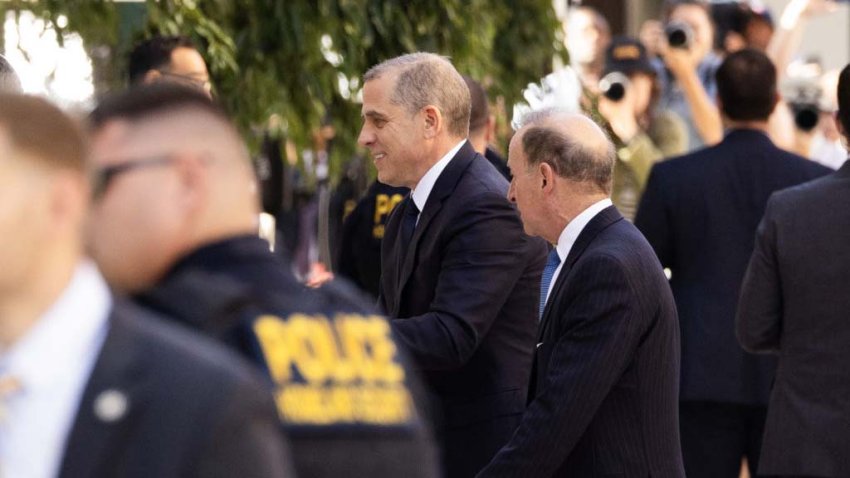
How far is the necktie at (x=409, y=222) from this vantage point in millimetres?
5910

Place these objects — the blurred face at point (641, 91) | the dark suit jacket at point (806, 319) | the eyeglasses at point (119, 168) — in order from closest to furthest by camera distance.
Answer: the eyeglasses at point (119, 168) → the dark suit jacket at point (806, 319) → the blurred face at point (641, 91)

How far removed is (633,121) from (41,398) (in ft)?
25.4

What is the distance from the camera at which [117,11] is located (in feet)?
25.8

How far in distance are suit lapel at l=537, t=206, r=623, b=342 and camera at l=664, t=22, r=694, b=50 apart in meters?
4.75

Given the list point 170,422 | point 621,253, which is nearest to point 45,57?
point 621,253

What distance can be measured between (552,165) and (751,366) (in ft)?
7.60

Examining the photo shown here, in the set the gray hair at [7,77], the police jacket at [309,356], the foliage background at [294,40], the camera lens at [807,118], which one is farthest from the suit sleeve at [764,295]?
the camera lens at [807,118]

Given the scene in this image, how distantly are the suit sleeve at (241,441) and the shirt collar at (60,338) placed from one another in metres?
0.19

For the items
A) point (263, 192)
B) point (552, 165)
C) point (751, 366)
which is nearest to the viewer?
point (552, 165)

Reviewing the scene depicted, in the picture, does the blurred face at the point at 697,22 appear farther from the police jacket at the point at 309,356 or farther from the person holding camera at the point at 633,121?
the police jacket at the point at 309,356

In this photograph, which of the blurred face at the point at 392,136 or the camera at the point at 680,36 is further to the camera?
the camera at the point at 680,36

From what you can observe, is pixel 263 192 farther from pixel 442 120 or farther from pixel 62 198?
pixel 62 198

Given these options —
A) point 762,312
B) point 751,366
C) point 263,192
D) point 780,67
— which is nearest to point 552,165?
point 762,312

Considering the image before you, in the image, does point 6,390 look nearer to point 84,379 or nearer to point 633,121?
point 84,379
